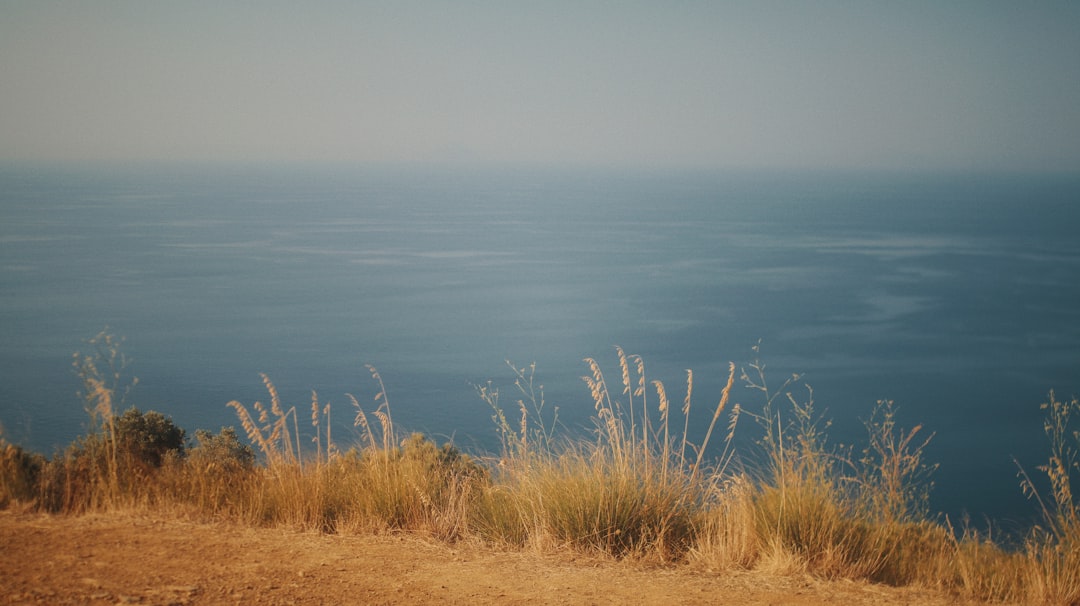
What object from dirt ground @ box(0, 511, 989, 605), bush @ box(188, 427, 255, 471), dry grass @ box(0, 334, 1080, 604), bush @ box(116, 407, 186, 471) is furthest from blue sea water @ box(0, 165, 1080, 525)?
dirt ground @ box(0, 511, 989, 605)

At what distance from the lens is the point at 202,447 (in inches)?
255

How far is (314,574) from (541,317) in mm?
77858

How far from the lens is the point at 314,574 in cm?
340

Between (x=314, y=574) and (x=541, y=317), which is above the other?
(x=314, y=574)

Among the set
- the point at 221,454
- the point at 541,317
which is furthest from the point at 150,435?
the point at 541,317

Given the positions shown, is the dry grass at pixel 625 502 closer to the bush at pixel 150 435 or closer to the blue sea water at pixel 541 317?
the bush at pixel 150 435

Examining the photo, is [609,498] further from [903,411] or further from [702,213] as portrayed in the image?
[702,213]

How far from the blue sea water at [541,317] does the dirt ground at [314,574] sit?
27114 millimetres

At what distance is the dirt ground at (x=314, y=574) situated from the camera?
10.3 ft

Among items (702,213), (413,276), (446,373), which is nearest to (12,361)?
(446,373)

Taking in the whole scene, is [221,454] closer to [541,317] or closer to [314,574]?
[314,574]

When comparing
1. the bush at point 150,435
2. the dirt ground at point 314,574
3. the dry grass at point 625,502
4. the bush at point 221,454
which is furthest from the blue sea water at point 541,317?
the dirt ground at point 314,574

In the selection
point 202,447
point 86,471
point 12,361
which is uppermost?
point 86,471

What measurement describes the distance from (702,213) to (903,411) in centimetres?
13756
